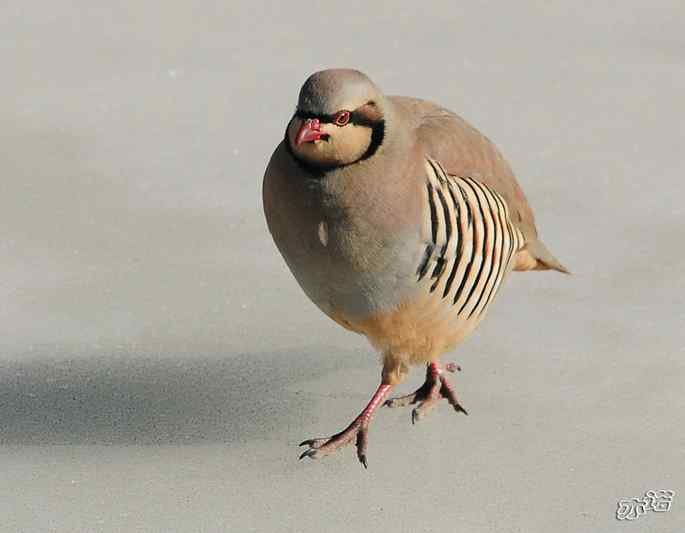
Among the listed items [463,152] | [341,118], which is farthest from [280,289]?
[341,118]

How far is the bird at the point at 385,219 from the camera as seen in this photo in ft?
12.1

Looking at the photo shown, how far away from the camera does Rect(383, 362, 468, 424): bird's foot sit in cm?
429

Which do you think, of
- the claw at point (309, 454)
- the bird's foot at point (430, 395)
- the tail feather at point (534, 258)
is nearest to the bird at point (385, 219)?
the claw at point (309, 454)

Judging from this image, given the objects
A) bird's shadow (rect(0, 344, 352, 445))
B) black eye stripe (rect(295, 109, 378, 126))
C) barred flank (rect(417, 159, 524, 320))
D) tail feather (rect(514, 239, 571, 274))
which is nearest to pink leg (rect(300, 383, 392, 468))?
bird's shadow (rect(0, 344, 352, 445))

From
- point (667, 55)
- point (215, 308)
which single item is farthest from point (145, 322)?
point (667, 55)

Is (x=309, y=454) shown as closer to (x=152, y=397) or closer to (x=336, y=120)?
(x=152, y=397)

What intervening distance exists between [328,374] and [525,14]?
3.72m

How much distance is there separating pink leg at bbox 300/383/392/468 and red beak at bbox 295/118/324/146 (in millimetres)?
899

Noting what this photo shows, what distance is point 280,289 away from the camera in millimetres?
5066

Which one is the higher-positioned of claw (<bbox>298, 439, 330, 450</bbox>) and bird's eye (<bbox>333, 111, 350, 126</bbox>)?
bird's eye (<bbox>333, 111, 350, 126</bbox>)

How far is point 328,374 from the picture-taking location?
4.50 meters

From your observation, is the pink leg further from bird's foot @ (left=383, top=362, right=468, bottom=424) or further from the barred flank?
the barred flank

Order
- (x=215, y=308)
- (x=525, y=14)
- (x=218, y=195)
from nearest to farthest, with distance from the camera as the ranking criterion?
1. (x=215, y=308)
2. (x=218, y=195)
3. (x=525, y=14)

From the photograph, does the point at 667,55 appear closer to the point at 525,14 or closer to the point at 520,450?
the point at 525,14
